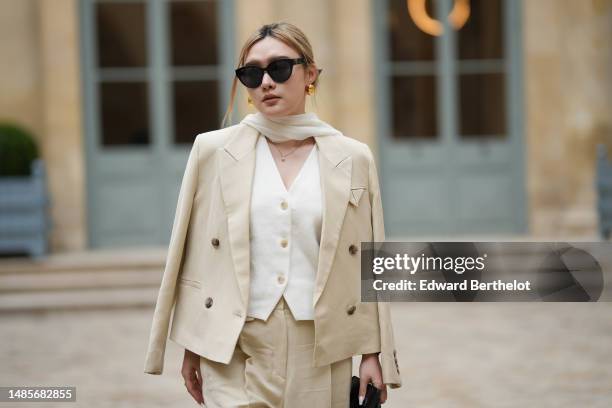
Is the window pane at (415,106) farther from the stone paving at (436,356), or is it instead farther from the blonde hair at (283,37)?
the blonde hair at (283,37)

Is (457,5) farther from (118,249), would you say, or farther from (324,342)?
(324,342)

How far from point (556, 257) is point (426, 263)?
86 centimetres

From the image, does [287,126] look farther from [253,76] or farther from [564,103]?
[564,103]

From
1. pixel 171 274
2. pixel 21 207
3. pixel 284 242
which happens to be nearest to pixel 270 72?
pixel 284 242

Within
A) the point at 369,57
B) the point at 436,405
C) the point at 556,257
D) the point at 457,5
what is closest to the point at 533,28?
the point at 457,5

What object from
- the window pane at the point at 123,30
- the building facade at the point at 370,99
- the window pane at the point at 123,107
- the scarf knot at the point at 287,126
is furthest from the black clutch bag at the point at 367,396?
the window pane at the point at 123,30

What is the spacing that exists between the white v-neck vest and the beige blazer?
0.03 m

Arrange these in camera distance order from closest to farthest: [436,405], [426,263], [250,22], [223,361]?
[223,361]
[426,263]
[436,405]
[250,22]

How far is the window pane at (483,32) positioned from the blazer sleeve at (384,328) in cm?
806

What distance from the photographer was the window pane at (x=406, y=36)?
10.5 meters

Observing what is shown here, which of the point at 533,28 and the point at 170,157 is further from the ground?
the point at 533,28

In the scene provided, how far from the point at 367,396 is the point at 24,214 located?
7.12 m

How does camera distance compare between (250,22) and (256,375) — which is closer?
(256,375)

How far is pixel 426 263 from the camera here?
2922 mm
